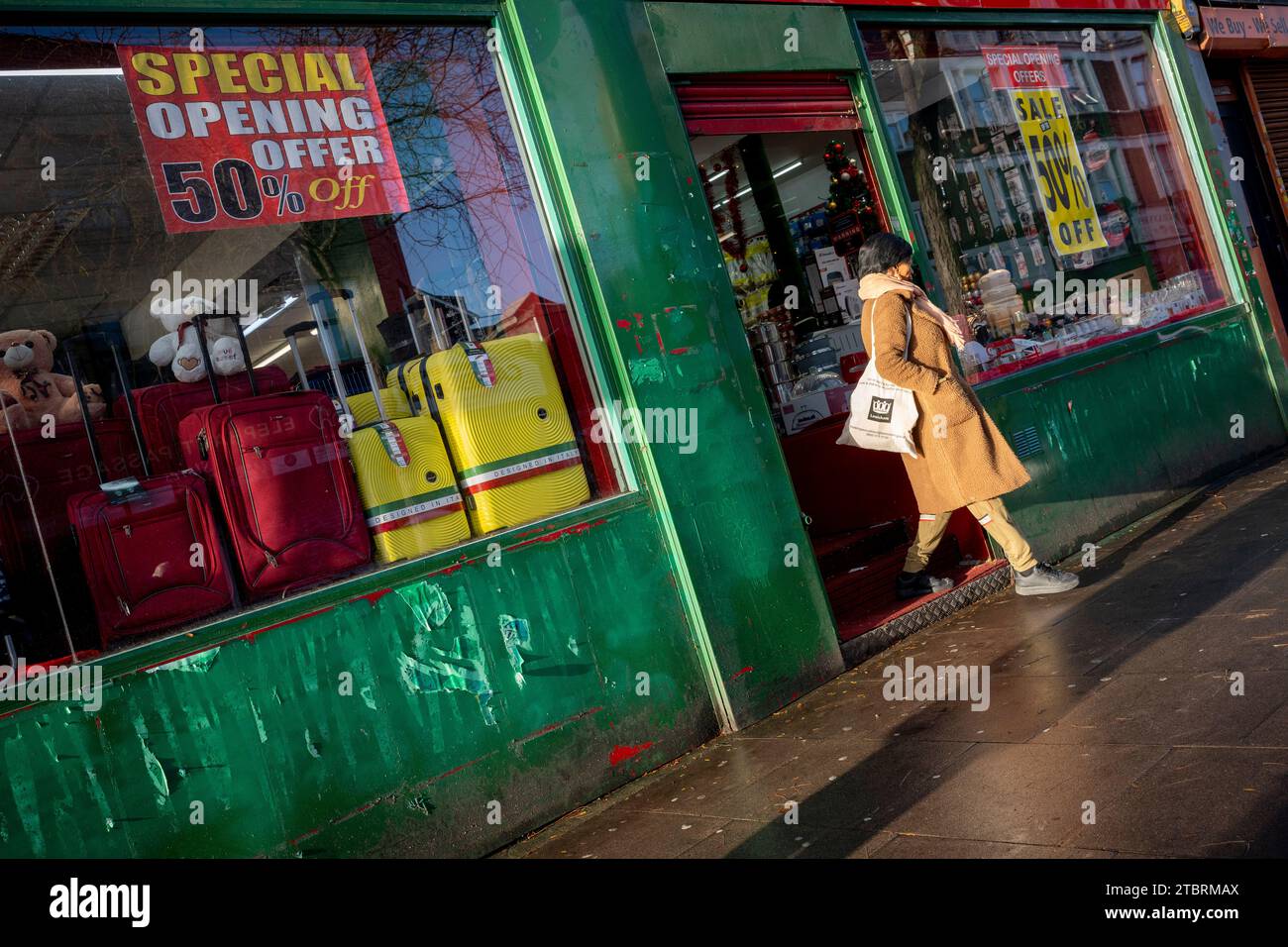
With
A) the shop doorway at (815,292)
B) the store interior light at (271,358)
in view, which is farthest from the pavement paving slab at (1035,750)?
the store interior light at (271,358)

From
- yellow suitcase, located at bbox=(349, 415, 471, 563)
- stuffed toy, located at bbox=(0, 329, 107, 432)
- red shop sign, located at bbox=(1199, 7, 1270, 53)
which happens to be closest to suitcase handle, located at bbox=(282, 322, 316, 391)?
yellow suitcase, located at bbox=(349, 415, 471, 563)

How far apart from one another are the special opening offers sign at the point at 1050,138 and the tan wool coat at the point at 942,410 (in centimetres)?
286

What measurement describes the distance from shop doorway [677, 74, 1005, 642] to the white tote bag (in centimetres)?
63

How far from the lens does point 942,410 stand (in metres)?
6.04

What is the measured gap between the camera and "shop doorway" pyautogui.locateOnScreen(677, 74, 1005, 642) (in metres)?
6.41

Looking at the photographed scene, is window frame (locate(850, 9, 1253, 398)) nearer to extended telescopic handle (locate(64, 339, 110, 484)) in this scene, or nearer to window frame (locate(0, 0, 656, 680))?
window frame (locate(0, 0, 656, 680))

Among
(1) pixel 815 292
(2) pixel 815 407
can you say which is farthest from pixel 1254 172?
(2) pixel 815 407

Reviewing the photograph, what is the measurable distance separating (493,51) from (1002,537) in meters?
3.59

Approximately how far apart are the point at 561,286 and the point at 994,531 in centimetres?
268

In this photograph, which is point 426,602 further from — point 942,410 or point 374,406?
point 942,410

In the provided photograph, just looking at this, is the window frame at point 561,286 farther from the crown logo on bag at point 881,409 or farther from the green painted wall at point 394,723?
the crown logo on bag at point 881,409
